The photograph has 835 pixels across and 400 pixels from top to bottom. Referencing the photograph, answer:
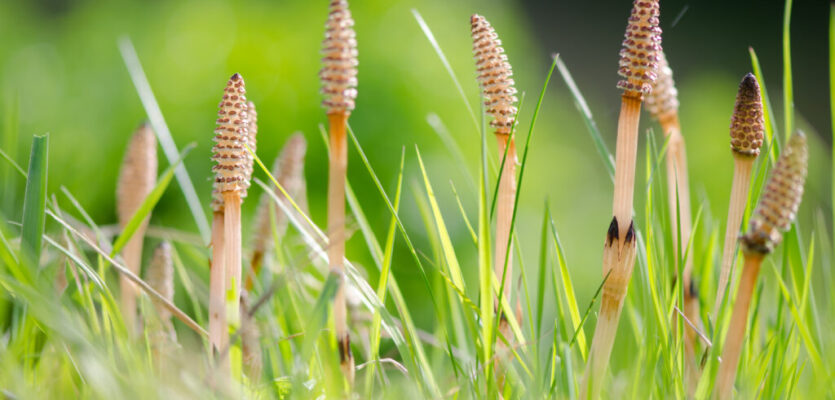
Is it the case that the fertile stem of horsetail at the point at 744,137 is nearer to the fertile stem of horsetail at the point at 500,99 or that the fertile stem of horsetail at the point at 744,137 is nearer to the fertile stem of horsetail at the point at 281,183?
the fertile stem of horsetail at the point at 500,99

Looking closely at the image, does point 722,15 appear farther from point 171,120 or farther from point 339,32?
point 339,32

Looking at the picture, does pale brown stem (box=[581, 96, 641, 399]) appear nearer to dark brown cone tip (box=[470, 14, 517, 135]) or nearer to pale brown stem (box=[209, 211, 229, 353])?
dark brown cone tip (box=[470, 14, 517, 135])

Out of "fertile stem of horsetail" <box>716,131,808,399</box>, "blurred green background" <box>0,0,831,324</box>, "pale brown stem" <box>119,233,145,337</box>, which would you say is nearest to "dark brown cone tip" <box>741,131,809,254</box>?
"fertile stem of horsetail" <box>716,131,808,399</box>

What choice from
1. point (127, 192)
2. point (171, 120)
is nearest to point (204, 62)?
point (171, 120)

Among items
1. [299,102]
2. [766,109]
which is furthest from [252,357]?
[299,102]

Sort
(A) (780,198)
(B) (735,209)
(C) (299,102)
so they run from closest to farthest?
(A) (780,198) < (B) (735,209) < (C) (299,102)

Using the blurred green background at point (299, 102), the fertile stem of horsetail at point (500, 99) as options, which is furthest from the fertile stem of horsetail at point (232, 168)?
the blurred green background at point (299, 102)

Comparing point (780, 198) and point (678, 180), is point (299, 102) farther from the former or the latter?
point (780, 198)
